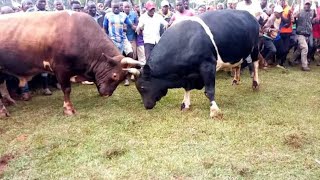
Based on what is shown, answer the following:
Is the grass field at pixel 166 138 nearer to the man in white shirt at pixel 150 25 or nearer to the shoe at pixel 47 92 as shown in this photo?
the shoe at pixel 47 92

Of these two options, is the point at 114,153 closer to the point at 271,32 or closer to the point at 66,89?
the point at 66,89

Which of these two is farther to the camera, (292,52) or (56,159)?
(292,52)

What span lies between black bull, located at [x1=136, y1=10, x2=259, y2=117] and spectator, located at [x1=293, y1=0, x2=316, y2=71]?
4636 mm

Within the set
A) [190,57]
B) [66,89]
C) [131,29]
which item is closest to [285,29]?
[131,29]

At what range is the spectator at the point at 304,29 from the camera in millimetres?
10969

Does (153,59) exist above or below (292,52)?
above

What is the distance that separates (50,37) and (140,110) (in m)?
2.04

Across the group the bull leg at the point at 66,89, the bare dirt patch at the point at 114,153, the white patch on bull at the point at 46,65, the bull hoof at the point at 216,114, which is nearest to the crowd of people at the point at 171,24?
the white patch on bull at the point at 46,65

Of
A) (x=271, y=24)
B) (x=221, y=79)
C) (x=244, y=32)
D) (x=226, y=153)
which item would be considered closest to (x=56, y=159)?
(x=226, y=153)

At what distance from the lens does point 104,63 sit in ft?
23.2

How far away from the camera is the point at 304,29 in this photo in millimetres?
11016

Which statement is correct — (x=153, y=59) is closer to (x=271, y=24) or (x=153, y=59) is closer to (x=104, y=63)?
(x=104, y=63)

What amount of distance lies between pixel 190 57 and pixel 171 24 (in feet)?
8.24

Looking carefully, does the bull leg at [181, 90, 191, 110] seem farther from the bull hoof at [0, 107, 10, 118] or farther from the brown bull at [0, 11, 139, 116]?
the bull hoof at [0, 107, 10, 118]
